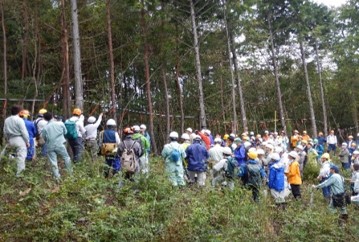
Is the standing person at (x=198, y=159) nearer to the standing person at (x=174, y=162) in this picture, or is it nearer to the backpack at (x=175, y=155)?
the standing person at (x=174, y=162)

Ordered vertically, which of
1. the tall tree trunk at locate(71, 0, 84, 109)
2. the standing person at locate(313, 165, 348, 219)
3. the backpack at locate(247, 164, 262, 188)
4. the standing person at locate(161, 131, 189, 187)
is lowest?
the standing person at locate(313, 165, 348, 219)

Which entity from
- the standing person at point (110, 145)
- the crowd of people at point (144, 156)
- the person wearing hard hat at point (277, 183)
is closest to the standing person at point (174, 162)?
the crowd of people at point (144, 156)

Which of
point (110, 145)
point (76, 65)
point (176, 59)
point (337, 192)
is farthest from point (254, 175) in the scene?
point (176, 59)

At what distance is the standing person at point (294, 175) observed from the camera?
38.0 feet

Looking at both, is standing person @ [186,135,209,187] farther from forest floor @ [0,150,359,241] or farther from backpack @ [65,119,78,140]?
backpack @ [65,119,78,140]

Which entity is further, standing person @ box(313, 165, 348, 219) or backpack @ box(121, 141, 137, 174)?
standing person @ box(313, 165, 348, 219)

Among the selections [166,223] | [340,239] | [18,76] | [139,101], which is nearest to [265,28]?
[139,101]

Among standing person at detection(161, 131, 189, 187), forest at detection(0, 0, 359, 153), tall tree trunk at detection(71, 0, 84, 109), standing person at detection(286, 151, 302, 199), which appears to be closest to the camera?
standing person at detection(161, 131, 189, 187)

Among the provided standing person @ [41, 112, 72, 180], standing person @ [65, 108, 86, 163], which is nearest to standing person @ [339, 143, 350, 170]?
standing person @ [65, 108, 86, 163]

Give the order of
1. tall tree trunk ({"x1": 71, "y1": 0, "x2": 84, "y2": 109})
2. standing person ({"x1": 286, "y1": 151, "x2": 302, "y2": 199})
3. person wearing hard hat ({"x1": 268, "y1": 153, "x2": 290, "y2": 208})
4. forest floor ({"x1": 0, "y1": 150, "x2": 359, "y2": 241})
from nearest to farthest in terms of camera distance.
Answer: forest floor ({"x1": 0, "y1": 150, "x2": 359, "y2": 241}), person wearing hard hat ({"x1": 268, "y1": 153, "x2": 290, "y2": 208}), standing person ({"x1": 286, "y1": 151, "x2": 302, "y2": 199}), tall tree trunk ({"x1": 71, "y1": 0, "x2": 84, "y2": 109})

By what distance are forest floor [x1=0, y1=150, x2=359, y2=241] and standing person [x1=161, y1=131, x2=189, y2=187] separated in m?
0.26

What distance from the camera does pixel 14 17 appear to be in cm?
1895

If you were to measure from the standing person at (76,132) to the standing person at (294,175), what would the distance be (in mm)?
5700

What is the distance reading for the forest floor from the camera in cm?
646
